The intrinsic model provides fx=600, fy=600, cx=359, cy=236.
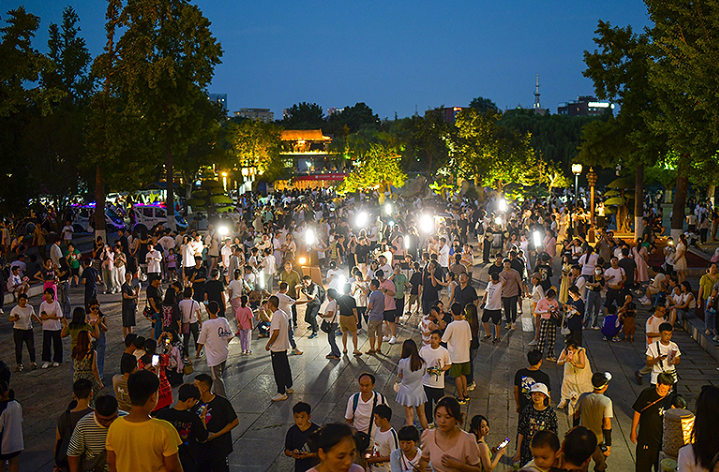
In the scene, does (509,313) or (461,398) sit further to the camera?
(509,313)

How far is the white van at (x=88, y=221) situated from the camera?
32181 millimetres

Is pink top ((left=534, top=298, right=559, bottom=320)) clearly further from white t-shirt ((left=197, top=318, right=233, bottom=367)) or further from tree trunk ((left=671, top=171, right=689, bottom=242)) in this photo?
tree trunk ((left=671, top=171, right=689, bottom=242))

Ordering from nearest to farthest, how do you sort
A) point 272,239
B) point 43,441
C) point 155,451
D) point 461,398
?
point 155,451 → point 43,441 → point 461,398 → point 272,239

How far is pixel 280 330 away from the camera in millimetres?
8938

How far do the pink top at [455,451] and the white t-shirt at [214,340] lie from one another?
4637 mm

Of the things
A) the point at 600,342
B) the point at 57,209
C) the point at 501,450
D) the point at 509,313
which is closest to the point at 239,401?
the point at 501,450

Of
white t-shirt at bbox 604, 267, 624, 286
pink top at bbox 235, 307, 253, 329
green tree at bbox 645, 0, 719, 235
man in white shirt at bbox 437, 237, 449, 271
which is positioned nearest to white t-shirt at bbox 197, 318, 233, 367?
pink top at bbox 235, 307, 253, 329

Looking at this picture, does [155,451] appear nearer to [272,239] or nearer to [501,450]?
[501,450]

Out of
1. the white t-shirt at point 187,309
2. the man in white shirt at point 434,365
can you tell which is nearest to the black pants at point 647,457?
the man in white shirt at point 434,365

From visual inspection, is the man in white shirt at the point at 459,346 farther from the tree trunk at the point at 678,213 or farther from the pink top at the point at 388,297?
the tree trunk at the point at 678,213

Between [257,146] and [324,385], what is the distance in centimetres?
4762

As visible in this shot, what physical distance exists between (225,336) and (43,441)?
2710 mm

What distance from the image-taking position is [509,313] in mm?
13125

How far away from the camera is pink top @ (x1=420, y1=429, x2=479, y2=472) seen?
190 inches
